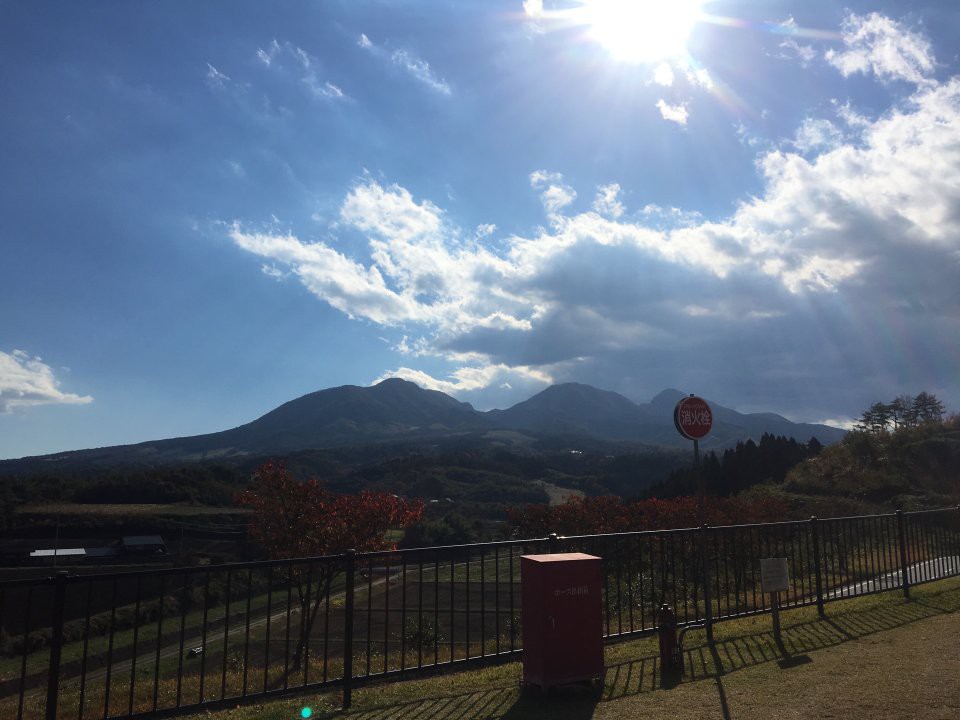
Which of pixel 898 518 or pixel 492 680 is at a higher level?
pixel 898 518

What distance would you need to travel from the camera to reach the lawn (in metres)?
5.34

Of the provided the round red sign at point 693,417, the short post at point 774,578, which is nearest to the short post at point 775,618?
the short post at point 774,578

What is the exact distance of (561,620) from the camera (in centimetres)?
593

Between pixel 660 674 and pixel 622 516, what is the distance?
49.3 ft

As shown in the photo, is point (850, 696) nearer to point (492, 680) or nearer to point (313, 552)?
point (492, 680)

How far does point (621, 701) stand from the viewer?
18.6 ft

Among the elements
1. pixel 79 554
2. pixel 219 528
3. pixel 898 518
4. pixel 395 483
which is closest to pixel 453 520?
pixel 219 528

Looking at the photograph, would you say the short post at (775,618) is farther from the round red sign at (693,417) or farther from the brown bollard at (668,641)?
the round red sign at (693,417)

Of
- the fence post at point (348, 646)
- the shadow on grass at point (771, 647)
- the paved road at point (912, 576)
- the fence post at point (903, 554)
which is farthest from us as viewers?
the paved road at point (912, 576)

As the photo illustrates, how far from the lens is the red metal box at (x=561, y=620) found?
584 cm

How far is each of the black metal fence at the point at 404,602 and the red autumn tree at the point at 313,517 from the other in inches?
28.2

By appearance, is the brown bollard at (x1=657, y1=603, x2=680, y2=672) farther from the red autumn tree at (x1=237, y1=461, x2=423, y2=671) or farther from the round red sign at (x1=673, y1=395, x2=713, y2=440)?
the red autumn tree at (x1=237, y1=461, x2=423, y2=671)

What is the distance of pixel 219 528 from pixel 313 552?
191 ft

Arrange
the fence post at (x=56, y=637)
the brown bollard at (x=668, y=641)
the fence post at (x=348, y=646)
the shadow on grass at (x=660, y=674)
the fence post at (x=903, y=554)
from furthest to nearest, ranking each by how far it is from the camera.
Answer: the fence post at (x=903, y=554), the brown bollard at (x=668, y=641), the fence post at (x=348, y=646), the shadow on grass at (x=660, y=674), the fence post at (x=56, y=637)
